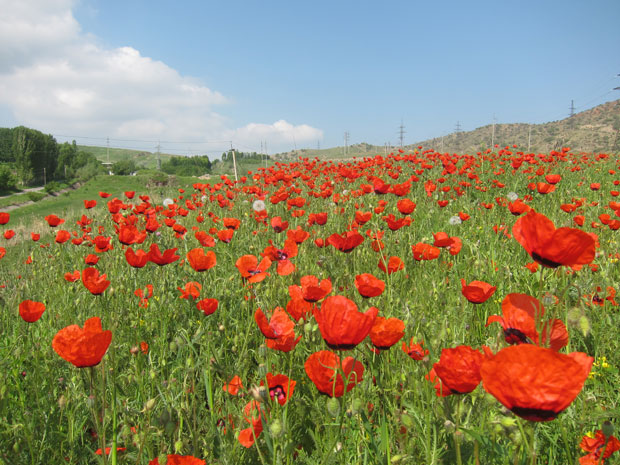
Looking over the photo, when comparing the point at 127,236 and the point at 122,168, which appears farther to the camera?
the point at 122,168

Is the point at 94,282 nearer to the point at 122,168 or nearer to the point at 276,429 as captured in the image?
the point at 276,429

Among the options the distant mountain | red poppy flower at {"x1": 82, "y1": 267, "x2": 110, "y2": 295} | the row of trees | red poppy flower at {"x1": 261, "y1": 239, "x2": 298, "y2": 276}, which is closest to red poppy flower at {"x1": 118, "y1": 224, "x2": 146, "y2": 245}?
red poppy flower at {"x1": 82, "y1": 267, "x2": 110, "y2": 295}

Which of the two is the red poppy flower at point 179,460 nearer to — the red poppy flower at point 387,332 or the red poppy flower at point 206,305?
the red poppy flower at point 387,332

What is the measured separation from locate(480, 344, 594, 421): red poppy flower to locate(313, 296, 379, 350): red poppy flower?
35 cm

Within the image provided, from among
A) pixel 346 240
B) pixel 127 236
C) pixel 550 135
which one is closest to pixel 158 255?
pixel 127 236

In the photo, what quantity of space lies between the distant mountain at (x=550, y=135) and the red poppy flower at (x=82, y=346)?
4252 cm

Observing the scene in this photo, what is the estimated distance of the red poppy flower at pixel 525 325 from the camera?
36.8 inches

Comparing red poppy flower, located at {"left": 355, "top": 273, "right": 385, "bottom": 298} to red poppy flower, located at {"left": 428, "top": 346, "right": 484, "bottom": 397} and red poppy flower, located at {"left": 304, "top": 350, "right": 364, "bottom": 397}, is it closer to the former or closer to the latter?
red poppy flower, located at {"left": 304, "top": 350, "right": 364, "bottom": 397}

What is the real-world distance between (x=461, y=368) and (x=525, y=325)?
23 cm

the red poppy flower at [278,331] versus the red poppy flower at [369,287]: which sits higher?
Result: the red poppy flower at [369,287]

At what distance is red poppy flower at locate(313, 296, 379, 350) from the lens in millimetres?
950

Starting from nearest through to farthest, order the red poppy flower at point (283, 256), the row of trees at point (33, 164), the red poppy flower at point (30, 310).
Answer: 1. the red poppy flower at point (30, 310)
2. the red poppy flower at point (283, 256)
3. the row of trees at point (33, 164)

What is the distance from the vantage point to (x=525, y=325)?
0.95m

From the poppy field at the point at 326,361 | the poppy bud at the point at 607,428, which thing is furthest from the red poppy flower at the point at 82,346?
the poppy bud at the point at 607,428
